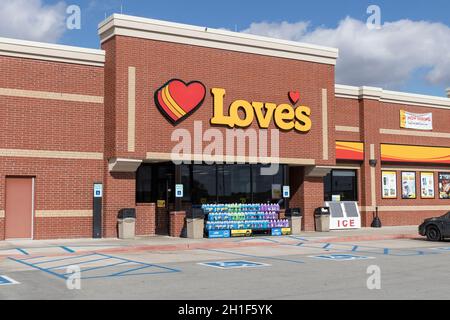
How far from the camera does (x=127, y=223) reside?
918 inches

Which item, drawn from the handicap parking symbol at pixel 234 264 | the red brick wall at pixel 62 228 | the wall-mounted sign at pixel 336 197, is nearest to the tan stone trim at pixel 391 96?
the wall-mounted sign at pixel 336 197

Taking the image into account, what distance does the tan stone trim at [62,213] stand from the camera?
22750mm

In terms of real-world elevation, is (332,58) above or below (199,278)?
above

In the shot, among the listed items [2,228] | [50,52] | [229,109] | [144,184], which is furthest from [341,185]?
[2,228]

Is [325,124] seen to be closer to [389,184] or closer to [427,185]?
[389,184]

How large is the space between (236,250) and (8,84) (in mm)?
10493

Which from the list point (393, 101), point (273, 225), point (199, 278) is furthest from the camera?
point (393, 101)

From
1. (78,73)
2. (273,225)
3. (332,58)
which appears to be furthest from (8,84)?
(332,58)

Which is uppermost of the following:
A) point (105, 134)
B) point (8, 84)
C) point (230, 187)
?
point (8, 84)

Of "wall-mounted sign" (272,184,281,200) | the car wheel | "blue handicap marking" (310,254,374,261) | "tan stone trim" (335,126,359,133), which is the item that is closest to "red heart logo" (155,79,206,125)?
"wall-mounted sign" (272,184,281,200)

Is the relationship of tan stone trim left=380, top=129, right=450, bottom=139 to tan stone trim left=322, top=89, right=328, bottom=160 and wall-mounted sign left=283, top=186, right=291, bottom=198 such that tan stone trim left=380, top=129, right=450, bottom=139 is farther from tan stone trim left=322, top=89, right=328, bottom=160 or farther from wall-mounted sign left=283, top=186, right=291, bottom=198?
wall-mounted sign left=283, top=186, right=291, bottom=198

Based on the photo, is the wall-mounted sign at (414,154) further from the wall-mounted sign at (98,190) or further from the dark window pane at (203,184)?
the wall-mounted sign at (98,190)

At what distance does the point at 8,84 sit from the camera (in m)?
22.3
